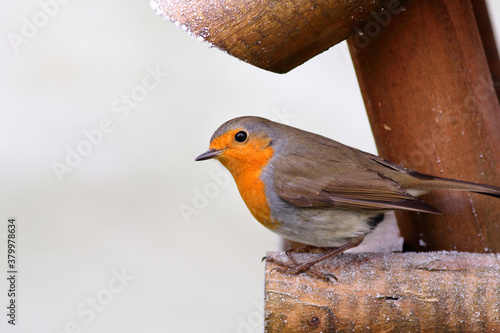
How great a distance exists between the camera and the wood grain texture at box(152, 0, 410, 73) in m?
2.35

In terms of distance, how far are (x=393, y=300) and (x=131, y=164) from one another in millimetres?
4428

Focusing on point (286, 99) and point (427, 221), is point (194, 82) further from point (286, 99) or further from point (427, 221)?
point (427, 221)

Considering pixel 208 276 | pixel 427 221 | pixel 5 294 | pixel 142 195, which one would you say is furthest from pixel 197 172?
pixel 427 221

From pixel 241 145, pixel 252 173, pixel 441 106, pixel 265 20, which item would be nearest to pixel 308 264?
pixel 252 173

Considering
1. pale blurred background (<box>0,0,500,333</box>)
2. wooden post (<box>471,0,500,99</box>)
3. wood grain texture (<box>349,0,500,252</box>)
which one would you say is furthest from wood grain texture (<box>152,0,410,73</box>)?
pale blurred background (<box>0,0,500,333</box>)

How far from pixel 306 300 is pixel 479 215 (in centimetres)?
109

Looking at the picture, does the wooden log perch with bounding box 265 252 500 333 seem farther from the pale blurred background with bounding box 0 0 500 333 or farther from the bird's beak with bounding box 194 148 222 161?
the pale blurred background with bounding box 0 0 500 333

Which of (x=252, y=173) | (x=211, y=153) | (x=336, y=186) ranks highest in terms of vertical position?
(x=211, y=153)

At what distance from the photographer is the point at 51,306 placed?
5613 mm

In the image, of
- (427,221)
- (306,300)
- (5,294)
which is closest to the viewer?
(306,300)

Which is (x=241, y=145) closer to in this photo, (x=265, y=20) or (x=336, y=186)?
(x=336, y=186)

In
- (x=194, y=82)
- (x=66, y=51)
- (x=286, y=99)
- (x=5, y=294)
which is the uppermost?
(x=66, y=51)

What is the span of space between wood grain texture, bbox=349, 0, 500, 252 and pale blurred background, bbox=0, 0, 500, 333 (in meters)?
2.37

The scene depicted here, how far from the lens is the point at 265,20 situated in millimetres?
2371
